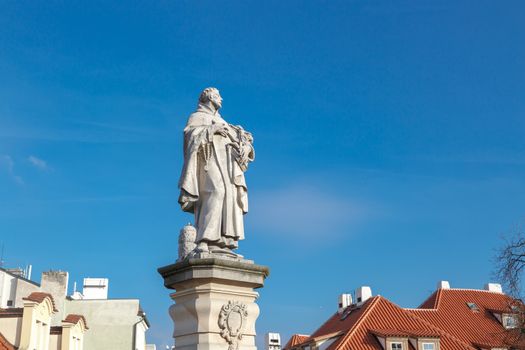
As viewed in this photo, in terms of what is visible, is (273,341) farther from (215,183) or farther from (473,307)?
(215,183)

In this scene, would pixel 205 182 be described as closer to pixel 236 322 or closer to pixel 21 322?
pixel 236 322

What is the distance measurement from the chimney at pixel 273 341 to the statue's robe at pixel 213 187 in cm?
4872

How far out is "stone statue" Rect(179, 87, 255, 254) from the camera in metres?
9.18

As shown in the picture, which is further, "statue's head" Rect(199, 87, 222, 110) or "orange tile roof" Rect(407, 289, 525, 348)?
"orange tile roof" Rect(407, 289, 525, 348)

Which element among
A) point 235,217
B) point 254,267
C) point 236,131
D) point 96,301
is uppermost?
point 96,301

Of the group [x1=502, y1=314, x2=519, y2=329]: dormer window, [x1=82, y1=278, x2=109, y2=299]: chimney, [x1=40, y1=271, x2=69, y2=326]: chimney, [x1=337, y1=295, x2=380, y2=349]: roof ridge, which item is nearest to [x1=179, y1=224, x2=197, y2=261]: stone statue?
[x1=502, y1=314, x2=519, y2=329]: dormer window

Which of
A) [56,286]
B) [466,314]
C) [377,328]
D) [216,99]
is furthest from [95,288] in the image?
[216,99]

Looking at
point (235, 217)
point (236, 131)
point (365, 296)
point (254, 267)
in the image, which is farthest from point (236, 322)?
point (365, 296)

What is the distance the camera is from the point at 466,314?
48.7 metres

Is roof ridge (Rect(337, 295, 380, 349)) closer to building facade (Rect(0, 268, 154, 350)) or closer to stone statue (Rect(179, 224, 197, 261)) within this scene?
building facade (Rect(0, 268, 154, 350))

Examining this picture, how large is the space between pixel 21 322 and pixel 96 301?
12.3 meters

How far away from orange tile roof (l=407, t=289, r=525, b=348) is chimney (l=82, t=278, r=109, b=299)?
797 inches

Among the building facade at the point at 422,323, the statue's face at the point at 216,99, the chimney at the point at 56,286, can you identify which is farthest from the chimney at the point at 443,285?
the statue's face at the point at 216,99

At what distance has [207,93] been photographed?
32.8 ft
